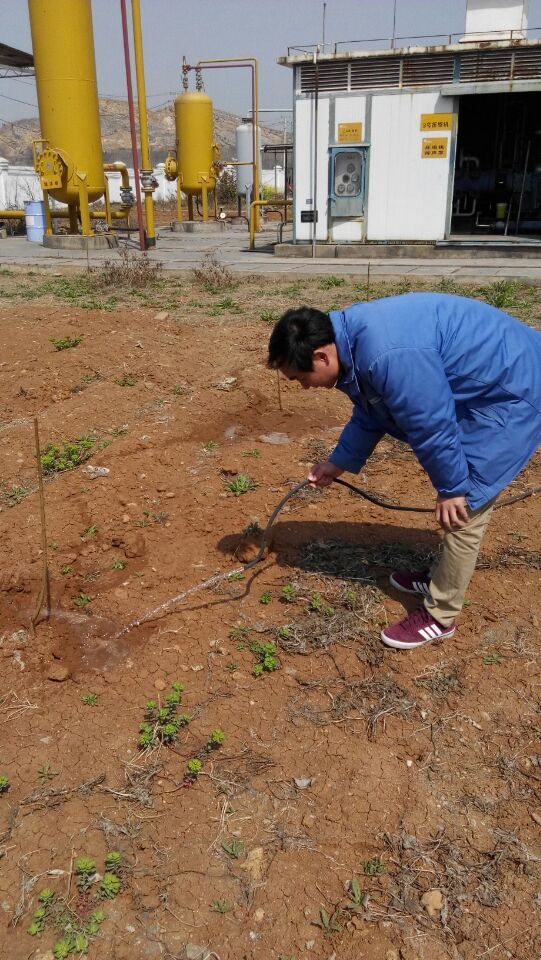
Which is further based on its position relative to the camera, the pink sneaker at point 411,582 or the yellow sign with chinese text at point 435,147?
the yellow sign with chinese text at point 435,147

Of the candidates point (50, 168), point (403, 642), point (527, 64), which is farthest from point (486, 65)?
point (403, 642)

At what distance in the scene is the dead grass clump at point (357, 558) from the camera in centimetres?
358

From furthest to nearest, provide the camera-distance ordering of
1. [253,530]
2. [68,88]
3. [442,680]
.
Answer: [68,88] → [253,530] → [442,680]

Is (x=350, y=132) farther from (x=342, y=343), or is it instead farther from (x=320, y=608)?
(x=342, y=343)

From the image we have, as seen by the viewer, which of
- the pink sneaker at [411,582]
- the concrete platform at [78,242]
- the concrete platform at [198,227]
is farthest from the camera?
the concrete platform at [198,227]

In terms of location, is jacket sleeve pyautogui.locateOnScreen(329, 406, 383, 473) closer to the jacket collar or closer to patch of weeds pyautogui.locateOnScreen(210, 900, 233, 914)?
the jacket collar

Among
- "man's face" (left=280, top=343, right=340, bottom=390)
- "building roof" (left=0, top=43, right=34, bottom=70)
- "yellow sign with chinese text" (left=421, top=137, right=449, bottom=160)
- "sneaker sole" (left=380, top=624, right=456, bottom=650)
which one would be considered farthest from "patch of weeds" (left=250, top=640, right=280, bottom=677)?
"building roof" (left=0, top=43, right=34, bottom=70)

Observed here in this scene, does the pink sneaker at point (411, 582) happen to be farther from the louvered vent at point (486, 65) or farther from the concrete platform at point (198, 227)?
the concrete platform at point (198, 227)

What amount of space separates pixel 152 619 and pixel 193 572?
38cm

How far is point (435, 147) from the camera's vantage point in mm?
13656

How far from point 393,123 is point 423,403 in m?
13.1

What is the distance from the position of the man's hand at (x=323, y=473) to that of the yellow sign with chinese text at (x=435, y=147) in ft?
40.6

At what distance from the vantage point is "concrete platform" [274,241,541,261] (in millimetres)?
14016

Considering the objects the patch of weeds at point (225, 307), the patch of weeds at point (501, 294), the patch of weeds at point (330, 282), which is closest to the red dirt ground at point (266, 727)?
the patch of weeds at point (225, 307)
